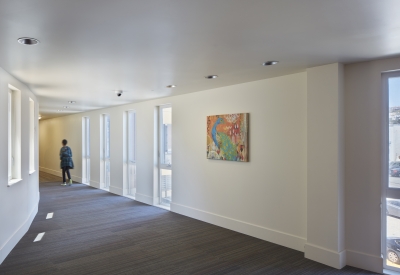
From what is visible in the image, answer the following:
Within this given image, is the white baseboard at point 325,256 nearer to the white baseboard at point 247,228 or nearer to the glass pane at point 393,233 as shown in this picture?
the white baseboard at point 247,228

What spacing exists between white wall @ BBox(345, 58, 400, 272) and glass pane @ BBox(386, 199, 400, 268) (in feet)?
0.54

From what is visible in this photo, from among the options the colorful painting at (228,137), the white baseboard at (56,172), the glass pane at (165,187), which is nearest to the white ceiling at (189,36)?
the colorful painting at (228,137)

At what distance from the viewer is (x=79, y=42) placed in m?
2.89

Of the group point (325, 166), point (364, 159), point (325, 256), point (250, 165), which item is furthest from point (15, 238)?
point (364, 159)

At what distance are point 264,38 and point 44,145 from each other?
14.4m

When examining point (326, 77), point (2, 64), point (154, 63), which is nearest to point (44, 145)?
point (2, 64)

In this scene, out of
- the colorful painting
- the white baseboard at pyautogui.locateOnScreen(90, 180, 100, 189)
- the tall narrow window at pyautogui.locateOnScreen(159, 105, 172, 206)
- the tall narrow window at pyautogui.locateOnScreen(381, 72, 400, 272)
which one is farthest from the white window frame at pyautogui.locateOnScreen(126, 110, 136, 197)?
the tall narrow window at pyautogui.locateOnScreen(381, 72, 400, 272)

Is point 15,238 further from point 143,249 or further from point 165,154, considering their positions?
point 165,154

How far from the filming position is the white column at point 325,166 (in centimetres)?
372

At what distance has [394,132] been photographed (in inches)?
142

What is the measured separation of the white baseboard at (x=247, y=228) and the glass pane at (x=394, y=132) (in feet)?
4.69

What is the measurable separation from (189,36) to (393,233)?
336 cm

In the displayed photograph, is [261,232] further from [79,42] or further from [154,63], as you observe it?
[79,42]

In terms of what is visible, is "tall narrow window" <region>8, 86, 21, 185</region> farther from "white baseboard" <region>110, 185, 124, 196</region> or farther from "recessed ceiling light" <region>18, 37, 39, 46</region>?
"white baseboard" <region>110, 185, 124, 196</region>
